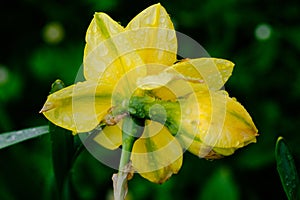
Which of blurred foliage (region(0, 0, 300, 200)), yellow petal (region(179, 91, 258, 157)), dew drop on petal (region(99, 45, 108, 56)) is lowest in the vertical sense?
blurred foliage (region(0, 0, 300, 200))

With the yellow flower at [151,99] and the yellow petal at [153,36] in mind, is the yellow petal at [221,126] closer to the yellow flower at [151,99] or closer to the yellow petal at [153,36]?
the yellow flower at [151,99]

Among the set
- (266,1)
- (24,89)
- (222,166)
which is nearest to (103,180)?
(222,166)

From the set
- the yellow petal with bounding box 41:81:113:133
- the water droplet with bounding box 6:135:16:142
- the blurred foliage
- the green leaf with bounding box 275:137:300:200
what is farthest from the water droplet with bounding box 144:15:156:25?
the blurred foliage

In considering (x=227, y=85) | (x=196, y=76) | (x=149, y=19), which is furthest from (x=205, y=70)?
(x=227, y=85)

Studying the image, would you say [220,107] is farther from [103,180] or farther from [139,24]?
[103,180]

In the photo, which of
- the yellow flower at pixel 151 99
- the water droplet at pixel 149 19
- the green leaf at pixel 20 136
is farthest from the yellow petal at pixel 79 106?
the green leaf at pixel 20 136

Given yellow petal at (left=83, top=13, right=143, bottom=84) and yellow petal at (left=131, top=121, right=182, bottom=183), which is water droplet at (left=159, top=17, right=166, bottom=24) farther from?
yellow petal at (left=131, top=121, right=182, bottom=183)
